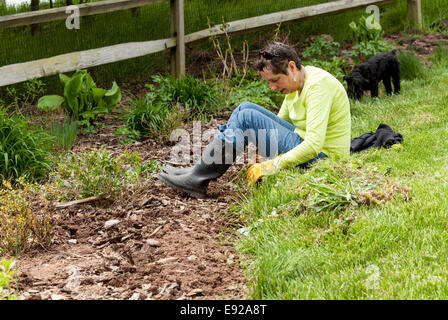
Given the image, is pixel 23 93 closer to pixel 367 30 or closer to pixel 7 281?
pixel 7 281

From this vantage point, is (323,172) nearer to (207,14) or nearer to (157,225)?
(157,225)

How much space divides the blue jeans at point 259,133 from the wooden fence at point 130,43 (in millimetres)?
2731

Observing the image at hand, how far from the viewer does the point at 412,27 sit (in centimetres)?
948

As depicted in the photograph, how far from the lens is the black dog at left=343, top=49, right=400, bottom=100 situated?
6.55m

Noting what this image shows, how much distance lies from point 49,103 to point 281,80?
2.88 m

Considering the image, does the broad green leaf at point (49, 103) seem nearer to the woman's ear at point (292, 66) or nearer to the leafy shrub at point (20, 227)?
the leafy shrub at point (20, 227)

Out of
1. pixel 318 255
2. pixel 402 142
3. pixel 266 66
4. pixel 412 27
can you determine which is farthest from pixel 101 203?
pixel 412 27

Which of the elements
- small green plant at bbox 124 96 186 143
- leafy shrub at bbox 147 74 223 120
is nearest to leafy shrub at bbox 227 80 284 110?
leafy shrub at bbox 147 74 223 120

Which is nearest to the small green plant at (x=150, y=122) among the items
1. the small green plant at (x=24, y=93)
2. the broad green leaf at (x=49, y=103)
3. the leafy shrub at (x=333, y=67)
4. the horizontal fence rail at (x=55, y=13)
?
the broad green leaf at (x=49, y=103)

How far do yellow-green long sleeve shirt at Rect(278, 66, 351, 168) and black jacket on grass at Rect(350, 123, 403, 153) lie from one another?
66 centimetres

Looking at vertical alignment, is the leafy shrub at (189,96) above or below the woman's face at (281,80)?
below

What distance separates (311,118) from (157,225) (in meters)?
1.32

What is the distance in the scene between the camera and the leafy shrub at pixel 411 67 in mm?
7420

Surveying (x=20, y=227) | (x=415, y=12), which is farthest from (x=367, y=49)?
(x=20, y=227)
